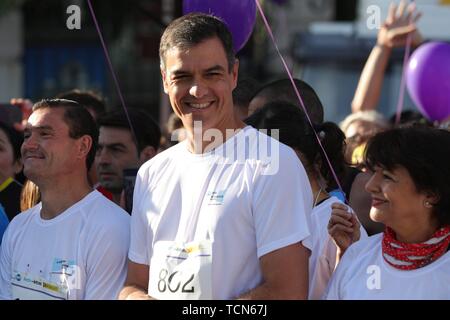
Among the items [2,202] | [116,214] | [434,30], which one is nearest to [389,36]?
[2,202]

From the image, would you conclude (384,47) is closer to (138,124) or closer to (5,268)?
(138,124)

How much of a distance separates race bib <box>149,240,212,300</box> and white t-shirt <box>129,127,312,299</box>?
16 mm

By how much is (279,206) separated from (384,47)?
3870 millimetres

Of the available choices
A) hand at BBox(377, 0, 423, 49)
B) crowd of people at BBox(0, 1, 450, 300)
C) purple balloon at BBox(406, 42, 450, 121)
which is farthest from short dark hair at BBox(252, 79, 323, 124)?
purple balloon at BBox(406, 42, 450, 121)

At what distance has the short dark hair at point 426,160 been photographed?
3.27 metres

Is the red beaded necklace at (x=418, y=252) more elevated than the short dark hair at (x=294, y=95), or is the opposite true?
the short dark hair at (x=294, y=95)

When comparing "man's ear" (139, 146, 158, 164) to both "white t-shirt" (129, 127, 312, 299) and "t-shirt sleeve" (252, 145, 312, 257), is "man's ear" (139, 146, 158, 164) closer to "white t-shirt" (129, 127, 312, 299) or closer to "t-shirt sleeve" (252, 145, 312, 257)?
"white t-shirt" (129, 127, 312, 299)

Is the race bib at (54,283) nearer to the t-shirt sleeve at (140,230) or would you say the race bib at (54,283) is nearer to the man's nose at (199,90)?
the t-shirt sleeve at (140,230)

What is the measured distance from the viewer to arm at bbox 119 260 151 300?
3.44 m

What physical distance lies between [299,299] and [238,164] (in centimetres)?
50

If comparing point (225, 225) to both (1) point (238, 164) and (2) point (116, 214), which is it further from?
(2) point (116, 214)

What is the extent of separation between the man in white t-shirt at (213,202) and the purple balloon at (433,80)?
3836 millimetres

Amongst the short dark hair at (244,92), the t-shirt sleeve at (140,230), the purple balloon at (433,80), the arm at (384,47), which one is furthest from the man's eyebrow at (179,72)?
the purple balloon at (433,80)

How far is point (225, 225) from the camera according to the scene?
128 inches
